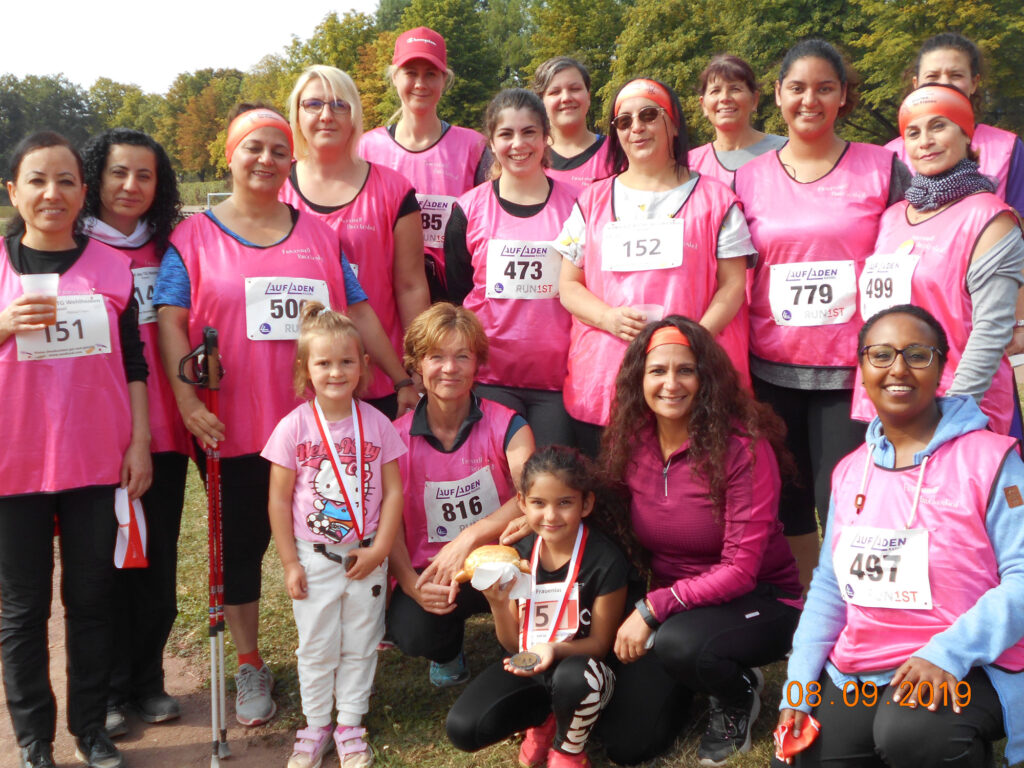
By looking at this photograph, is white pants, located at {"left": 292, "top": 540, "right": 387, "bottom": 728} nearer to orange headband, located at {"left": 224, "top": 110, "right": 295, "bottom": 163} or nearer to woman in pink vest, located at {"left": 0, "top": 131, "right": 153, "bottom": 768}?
woman in pink vest, located at {"left": 0, "top": 131, "right": 153, "bottom": 768}

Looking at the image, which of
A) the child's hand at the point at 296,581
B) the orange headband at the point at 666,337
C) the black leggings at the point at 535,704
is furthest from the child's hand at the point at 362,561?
the orange headband at the point at 666,337

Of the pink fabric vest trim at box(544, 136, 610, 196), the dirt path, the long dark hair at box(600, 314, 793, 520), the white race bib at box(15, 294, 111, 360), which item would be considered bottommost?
the dirt path

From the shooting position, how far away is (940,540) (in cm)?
261

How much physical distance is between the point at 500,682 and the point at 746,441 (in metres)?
1.27

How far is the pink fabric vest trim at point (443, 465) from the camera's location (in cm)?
380

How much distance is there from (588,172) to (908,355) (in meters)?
2.38

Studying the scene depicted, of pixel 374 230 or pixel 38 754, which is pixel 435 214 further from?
pixel 38 754

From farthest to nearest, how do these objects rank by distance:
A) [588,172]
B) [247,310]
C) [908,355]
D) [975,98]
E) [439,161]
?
1. [439,161]
2. [588,172]
3. [975,98]
4. [247,310]
5. [908,355]

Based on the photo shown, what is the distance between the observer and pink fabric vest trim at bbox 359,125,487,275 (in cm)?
496

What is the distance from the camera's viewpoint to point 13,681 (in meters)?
3.31

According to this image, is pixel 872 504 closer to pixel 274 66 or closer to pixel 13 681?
pixel 13 681

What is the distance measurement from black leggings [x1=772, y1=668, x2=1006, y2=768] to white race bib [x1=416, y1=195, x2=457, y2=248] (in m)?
3.15

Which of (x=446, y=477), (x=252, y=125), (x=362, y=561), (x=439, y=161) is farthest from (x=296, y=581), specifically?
(x=439, y=161)

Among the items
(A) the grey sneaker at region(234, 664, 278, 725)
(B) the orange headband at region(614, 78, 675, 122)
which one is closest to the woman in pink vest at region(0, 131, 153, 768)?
(A) the grey sneaker at region(234, 664, 278, 725)
